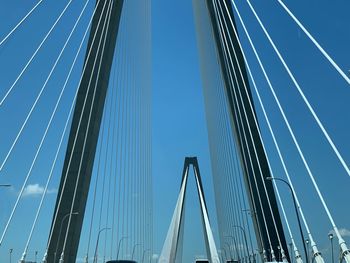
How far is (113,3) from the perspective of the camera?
82.5 feet

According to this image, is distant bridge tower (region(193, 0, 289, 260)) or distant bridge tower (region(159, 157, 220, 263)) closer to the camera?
distant bridge tower (region(193, 0, 289, 260))

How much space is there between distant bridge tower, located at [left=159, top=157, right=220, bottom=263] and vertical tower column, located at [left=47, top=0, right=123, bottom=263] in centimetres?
2376

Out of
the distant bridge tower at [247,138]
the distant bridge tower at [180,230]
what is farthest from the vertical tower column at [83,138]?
the distant bridge tower at [180,230]

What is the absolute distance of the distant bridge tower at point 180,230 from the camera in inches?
1788

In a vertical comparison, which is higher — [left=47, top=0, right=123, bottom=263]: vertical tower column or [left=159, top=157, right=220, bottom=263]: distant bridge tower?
[left=159, top=157, right=220, bottom=263]: distant bridge tower

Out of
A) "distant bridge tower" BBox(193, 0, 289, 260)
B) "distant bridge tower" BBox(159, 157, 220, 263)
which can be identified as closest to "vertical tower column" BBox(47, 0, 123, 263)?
"distant bridge tower" BBox(193, 0, 289, 260)

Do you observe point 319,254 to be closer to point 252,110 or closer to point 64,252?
point 64,252

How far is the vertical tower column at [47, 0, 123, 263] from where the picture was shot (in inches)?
817

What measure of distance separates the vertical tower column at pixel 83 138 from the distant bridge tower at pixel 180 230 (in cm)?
2376

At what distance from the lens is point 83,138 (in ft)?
72.9

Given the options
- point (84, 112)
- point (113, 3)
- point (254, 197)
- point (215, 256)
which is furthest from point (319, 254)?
point (215, 256)

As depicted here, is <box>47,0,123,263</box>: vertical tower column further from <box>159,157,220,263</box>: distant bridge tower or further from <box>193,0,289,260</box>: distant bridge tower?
<box>159,157,220,263</box>: distant bridge tower

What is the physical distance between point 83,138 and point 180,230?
36859mm

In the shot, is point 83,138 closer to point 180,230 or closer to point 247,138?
point 247,138
